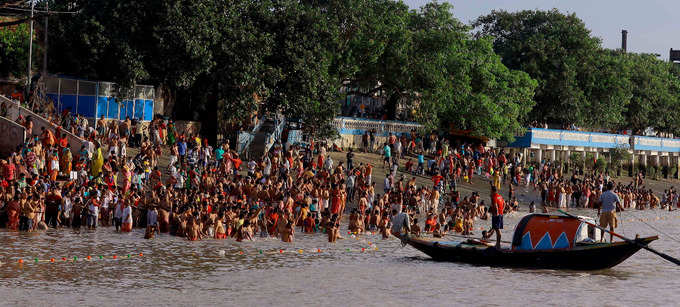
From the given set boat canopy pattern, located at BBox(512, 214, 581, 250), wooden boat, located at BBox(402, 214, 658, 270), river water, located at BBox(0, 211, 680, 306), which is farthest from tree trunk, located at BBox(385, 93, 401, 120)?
boat canopy pattern, located at BBox(512, 214, 581, 250)

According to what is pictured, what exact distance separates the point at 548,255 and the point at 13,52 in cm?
2702

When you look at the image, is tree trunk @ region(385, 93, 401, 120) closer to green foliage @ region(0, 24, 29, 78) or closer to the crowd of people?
the crowd of people

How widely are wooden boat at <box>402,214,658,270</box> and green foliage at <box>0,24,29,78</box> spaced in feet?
81.7

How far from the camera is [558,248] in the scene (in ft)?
72.9

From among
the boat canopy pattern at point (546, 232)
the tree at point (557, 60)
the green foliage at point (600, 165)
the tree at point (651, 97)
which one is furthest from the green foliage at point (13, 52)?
the tree at point (651, 97)

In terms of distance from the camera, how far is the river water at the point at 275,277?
19.1 meters

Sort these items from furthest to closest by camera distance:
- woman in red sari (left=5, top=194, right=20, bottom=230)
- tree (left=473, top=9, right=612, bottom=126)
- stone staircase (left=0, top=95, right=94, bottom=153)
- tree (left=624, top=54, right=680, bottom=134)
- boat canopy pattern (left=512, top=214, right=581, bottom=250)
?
tree (left=624, top=54, right=680, bottom=134) < tree (left=473, top=9, right=612, bottom=126) < stone staircase (left=0, top=95, right=94, bottom=153) < woman in red sari (left=5, top=194, right=20, bottom=230) < boat canopy pattern (left=512, top=214, right=581, bottom=250)

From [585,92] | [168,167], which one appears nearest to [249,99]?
[168,167]

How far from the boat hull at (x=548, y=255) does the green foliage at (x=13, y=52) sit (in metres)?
23.5

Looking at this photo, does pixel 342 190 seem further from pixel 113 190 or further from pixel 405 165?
pixel 405 165

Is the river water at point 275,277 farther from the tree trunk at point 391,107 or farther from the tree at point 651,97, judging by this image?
the tree at point 651,97

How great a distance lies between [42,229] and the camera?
2667cm

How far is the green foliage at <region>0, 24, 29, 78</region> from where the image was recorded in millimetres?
40000

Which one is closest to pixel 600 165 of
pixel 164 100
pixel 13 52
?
pixel 164 100
